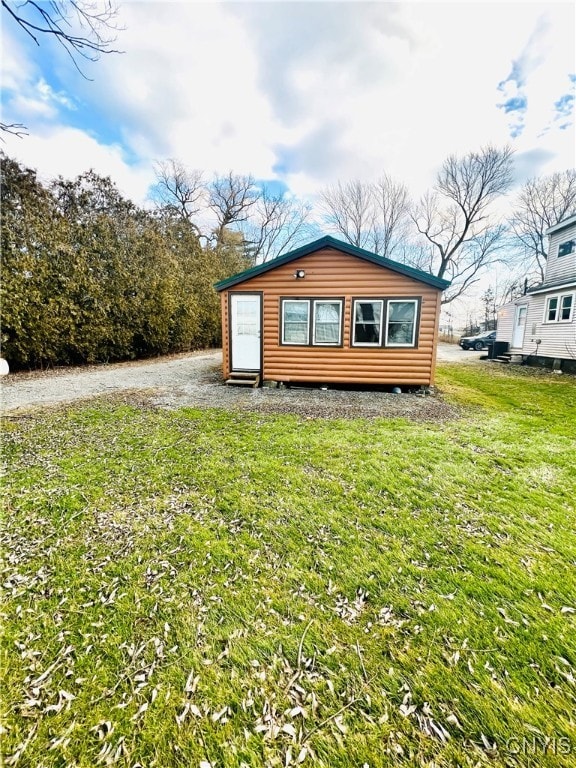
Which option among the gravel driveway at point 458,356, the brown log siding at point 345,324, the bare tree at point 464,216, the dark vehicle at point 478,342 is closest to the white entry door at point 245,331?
the brown log siding at point 345,324

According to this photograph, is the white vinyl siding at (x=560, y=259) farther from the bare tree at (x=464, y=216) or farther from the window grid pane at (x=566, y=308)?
the bare tree at (x=464, y=216)

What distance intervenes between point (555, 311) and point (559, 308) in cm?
31

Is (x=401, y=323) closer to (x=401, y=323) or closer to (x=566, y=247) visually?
(x=401, y=323)

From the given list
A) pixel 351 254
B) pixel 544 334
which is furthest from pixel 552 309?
pixel 351 254

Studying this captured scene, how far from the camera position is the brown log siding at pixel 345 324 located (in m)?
7.41

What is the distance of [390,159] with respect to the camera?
22562 mm

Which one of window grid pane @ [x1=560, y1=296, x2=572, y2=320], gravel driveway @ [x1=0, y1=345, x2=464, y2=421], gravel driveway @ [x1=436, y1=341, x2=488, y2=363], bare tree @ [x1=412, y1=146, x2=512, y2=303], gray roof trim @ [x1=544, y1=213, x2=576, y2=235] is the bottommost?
gravel driveway @ [x1=0, y1=345, x2=464, y2=421]

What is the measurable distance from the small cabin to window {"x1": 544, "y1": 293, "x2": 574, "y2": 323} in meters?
8.59

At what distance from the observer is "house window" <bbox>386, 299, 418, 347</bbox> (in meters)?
7.48

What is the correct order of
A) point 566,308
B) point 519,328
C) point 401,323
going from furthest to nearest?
point 519,328 < point 566,308 < point 401,323

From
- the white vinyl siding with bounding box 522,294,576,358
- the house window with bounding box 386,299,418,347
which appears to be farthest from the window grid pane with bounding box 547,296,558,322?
the house window with bounding box 386,299,418,347

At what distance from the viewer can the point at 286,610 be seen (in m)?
2.04

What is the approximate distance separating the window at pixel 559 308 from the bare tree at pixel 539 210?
51.6ft

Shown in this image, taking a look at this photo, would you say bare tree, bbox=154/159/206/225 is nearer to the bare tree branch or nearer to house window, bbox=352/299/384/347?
house window, bbox=352/299/384/347
